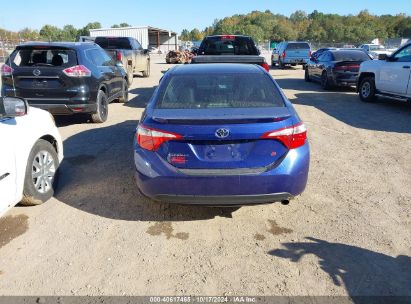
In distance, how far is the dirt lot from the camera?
9.68ft

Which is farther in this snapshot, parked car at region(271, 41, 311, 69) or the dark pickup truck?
parked car at region(271, 41, 311, 69)

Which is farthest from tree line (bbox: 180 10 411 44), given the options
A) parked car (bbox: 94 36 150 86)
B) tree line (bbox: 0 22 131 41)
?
parked car (bbox: 94 36 150 86)

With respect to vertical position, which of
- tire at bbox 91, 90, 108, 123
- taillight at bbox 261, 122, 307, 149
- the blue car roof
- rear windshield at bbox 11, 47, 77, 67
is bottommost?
tire at bbox 91, 90, 108, 123

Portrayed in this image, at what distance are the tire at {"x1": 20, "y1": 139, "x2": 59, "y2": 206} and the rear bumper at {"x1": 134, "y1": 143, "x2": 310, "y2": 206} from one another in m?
1.35

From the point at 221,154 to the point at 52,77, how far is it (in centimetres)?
513

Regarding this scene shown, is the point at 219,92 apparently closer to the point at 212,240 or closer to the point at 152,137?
the point at 152,137

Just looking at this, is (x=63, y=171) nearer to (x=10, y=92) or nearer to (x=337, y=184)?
(x=10, y=92)

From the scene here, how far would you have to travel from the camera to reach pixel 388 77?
32.2ft

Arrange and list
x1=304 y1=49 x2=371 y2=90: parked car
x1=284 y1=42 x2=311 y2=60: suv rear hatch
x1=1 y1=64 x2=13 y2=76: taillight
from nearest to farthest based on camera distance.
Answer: x1=1 y1=64 x2=13 y2=76: taillight → x1=304 y1=49 x2=371 y2=90: parked car → x1=284 y1=42 x2=311 y2=60: suv rear hatch

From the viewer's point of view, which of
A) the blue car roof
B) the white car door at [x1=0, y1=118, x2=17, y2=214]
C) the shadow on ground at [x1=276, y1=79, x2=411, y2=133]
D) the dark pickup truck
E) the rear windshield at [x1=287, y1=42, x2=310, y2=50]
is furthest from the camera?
the rear windshield at [x1=287, y1=42, x2=310, y2=50]

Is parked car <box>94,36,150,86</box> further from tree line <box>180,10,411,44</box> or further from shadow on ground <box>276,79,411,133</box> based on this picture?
tree line <box>180,10,411,44</box>

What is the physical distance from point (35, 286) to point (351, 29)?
10774 centimetres

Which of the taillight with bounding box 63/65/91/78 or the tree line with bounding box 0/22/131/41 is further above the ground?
the tree line with bounding box 0/22/131/41

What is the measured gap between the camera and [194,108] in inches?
141
